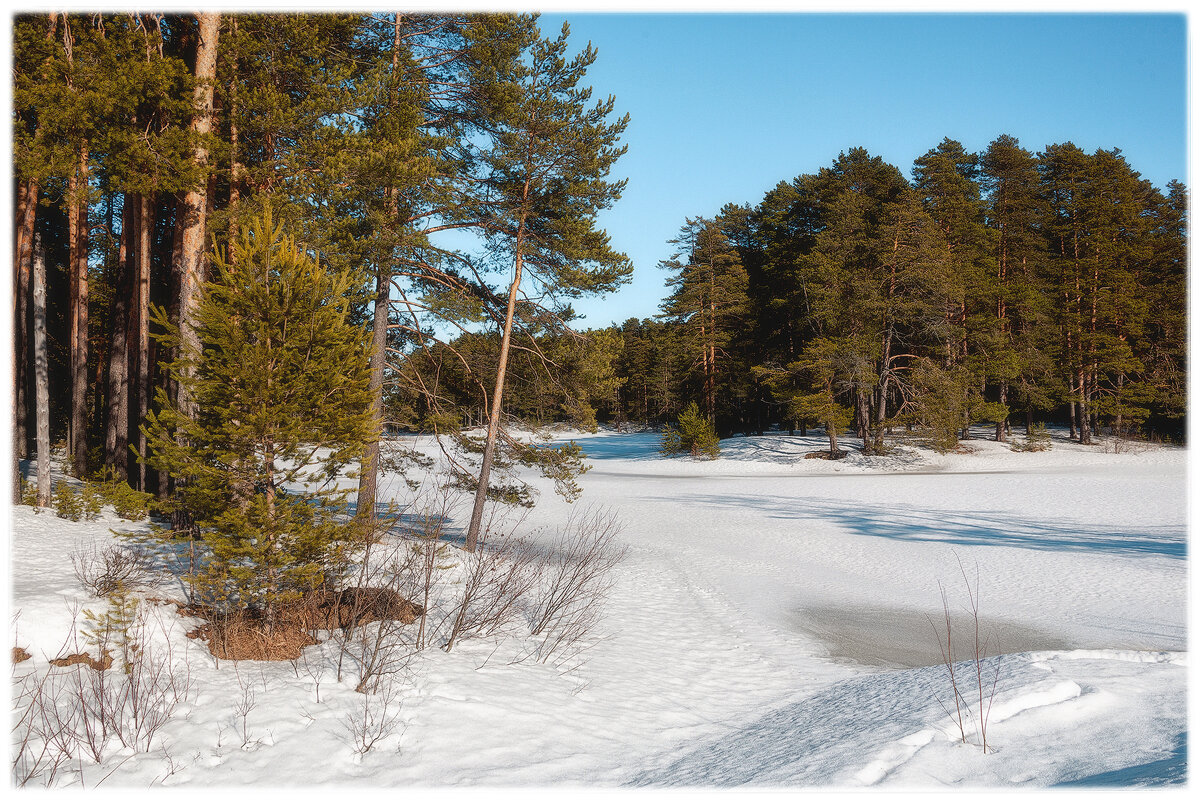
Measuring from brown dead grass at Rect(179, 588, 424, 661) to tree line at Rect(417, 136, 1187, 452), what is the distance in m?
25.4

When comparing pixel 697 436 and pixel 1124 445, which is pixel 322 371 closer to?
pixel 697 436

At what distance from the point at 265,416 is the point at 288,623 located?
2.42 metres

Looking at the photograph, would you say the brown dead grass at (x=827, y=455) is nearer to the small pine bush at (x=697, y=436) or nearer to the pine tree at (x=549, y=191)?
the small pine bush at (x=697, y=436)

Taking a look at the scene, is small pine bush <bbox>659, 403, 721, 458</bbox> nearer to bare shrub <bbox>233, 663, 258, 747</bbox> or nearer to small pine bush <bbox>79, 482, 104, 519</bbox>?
small pine bush <bbox>79, 482, 104, 519</bbox>

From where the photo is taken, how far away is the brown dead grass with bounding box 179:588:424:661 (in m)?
6.32

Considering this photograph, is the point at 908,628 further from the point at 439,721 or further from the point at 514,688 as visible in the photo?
the point at 439,721

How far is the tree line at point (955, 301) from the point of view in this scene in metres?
30.2

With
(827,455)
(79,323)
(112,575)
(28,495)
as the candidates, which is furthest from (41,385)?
(827,455)

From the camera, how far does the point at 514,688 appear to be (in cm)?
627

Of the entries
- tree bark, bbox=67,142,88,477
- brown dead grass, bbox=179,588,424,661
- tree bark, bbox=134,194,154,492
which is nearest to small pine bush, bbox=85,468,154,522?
tree bark, bbox=134,194,154,492

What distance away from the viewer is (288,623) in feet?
22.7

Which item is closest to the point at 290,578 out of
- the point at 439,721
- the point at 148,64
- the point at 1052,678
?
the point at 439,721

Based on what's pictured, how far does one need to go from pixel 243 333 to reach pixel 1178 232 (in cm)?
4727

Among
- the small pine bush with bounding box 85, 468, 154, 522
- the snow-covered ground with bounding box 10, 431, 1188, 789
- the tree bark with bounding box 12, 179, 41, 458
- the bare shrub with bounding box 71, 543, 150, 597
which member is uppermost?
the tree bark with bounding box 12, 179, 41, 458
